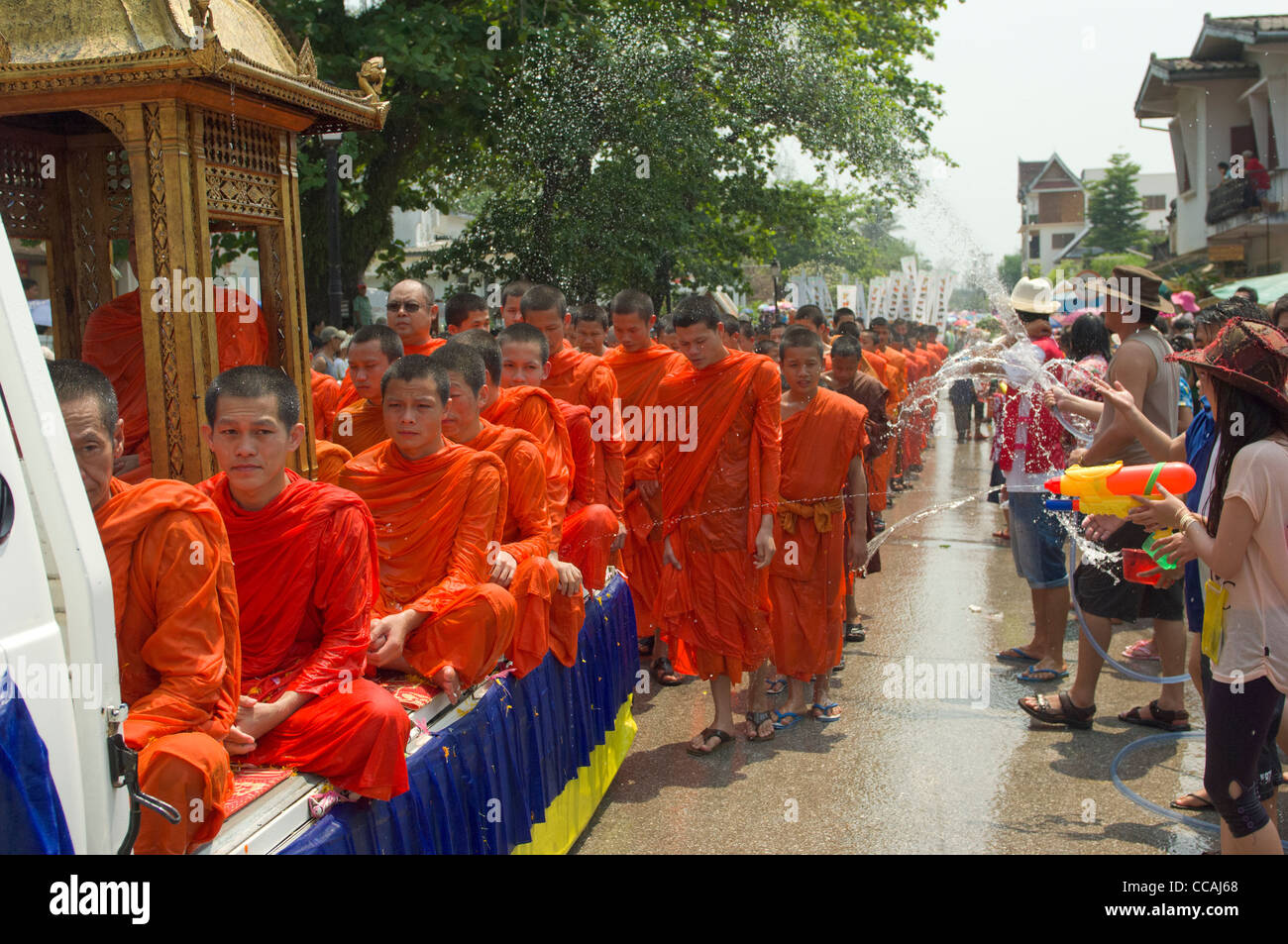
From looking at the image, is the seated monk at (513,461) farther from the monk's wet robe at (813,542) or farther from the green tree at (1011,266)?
the green tree at (1011,266)

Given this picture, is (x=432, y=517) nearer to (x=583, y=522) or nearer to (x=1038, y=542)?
(x=583, y=522)

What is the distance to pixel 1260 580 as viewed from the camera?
3336 millimetres

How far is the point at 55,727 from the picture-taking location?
1791 millimetres

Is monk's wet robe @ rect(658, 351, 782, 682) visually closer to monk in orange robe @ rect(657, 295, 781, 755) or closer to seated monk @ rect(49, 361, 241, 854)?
monk in orange robe @ rect(657, 295, 781, 755)

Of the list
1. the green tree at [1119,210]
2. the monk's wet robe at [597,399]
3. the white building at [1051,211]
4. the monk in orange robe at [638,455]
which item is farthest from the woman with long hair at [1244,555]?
the white building at [1051,211]

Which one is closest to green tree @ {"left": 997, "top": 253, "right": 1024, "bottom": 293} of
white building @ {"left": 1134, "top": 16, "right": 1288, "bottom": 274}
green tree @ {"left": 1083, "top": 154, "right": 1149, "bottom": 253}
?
green tree @ {"left": 1083, "top": 154, "right": 1149, "bottom": 253}

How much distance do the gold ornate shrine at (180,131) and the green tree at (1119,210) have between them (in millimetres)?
57851

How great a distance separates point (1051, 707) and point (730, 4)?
12352 mm

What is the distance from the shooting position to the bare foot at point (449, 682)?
3.30 meters

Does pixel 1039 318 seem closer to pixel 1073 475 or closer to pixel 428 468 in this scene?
pixel 1073 475

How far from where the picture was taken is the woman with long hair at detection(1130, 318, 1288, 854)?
3256mm

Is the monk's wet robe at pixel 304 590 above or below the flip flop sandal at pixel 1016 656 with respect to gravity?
above

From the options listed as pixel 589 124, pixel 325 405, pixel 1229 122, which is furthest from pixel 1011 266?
pixel 325 405

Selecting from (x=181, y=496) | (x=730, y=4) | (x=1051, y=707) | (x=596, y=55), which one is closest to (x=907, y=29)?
(x=730, y=4)
